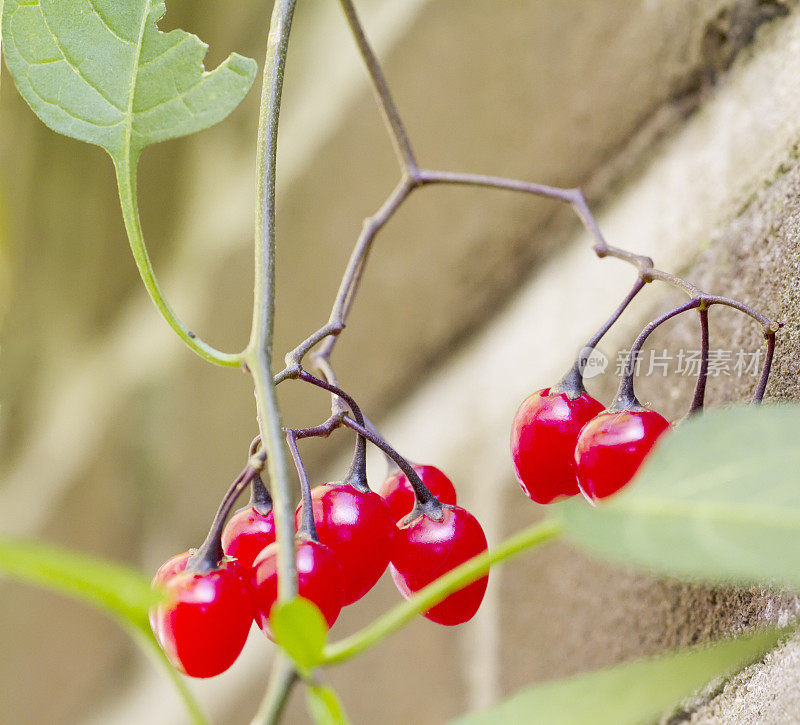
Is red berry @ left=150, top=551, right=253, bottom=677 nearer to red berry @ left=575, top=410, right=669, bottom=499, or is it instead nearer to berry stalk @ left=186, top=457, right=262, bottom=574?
berry stalk @ left=186, top=457, right=262, bottom=574

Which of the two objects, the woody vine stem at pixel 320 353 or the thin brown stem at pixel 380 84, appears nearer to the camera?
the woody vine stem at pixel 320 353

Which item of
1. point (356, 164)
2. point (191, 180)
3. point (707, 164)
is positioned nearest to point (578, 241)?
point (707, 164)

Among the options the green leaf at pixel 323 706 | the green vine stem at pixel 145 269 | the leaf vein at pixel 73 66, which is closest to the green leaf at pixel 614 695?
the green leaf at pixel 323 706

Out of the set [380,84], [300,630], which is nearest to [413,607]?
[300,630]

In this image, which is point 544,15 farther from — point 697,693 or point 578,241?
point 697,693

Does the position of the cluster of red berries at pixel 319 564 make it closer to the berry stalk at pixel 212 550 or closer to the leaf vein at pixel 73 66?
the berry stalk at pixel 212 550

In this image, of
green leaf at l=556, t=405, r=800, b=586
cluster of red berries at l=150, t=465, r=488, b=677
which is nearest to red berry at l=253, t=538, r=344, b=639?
cluster of red berries at l=150, t=465, r=488, b=677
